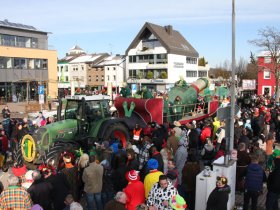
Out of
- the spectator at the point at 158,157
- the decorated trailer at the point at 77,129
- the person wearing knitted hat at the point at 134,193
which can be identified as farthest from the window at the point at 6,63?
the person wearing knitted hat at the point at 134,193

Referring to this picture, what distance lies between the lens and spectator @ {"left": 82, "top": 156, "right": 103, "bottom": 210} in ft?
22.8

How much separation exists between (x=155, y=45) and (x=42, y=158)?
4488 cm

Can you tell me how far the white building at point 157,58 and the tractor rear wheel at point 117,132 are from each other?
38.0 m

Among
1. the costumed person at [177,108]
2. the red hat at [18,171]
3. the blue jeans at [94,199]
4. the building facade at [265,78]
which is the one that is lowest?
the blue jeans at [94,199]

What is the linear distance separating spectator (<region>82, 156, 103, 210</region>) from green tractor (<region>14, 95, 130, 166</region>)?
7.58 feet

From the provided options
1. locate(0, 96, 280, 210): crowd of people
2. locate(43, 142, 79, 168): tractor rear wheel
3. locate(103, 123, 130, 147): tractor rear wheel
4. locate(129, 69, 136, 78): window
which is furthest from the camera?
locate(129, 69, 136, 78): window

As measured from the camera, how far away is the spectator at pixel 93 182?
6945mm

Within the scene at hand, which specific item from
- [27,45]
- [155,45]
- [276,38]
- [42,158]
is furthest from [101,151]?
[155,45]

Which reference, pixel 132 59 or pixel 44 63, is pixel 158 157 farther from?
pixel 132 59

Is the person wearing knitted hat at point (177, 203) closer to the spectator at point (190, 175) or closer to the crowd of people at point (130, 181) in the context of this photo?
the crowd of people at point (130, 181)

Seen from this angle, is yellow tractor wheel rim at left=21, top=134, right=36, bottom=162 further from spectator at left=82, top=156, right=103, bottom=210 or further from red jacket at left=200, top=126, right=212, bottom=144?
red jacket at left=200, top=126, right=212, bottom=144

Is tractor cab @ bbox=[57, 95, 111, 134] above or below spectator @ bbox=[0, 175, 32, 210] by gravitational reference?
above

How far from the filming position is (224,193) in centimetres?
589

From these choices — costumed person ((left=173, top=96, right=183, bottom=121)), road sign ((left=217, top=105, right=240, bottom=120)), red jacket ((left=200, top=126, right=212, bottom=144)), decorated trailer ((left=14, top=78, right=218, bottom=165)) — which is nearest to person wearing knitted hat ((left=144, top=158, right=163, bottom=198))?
road sign ((left=217, top=105, right=240, bottom=120))
